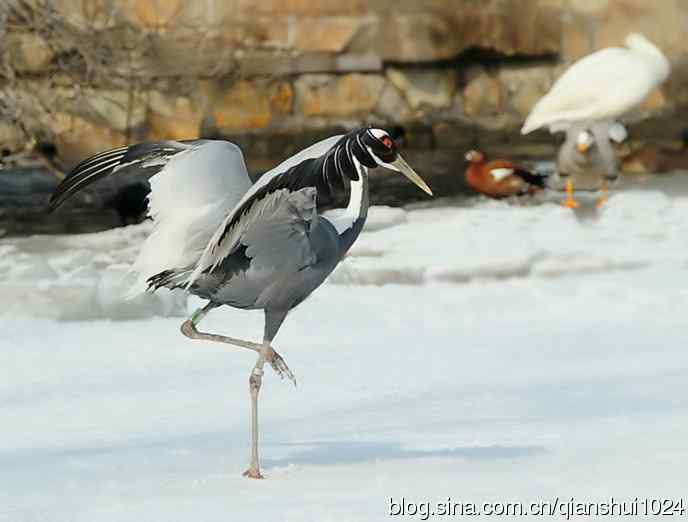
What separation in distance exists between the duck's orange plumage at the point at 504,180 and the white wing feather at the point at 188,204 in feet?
28.0

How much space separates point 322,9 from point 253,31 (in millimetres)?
798

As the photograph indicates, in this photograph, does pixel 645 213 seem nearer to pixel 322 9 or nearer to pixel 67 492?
pixel 322 9

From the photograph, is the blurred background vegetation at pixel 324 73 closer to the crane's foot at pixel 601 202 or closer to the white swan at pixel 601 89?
the white swan at pixel 601 89

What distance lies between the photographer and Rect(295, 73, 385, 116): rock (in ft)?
59.1

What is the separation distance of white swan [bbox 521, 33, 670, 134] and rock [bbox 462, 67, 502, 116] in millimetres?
2638

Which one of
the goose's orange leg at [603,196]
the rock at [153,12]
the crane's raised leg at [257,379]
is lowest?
the goose's orange leg at [603,196]

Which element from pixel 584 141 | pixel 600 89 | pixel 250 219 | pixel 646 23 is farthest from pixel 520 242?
pixel 646 23

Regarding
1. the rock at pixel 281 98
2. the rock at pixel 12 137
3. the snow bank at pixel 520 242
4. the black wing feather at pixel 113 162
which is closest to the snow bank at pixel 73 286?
the snow bank at pixel 520 242

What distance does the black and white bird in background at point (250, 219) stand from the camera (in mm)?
5789

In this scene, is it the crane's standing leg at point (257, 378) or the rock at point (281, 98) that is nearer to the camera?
the crane's standing leg at point (257, 378)

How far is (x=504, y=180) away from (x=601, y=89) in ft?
5.84

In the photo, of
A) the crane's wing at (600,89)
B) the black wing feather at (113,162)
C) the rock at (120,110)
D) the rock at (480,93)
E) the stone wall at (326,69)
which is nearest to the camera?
the black wing feather at (113,162)

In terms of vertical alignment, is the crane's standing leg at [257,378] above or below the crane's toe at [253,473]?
above

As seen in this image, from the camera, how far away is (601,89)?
51.9ft
